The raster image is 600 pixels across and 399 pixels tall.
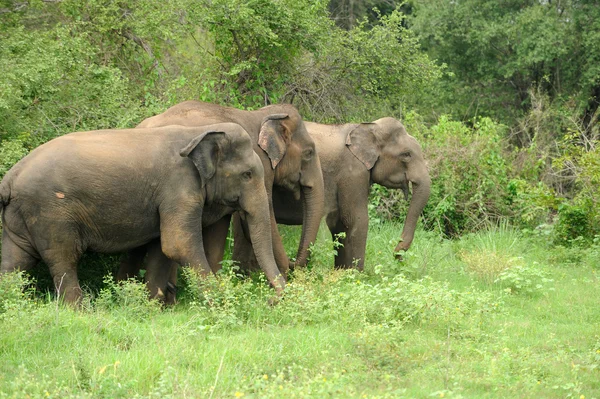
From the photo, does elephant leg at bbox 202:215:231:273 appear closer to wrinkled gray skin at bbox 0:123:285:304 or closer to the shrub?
wrinkled gray skin at bbox 0:123:285:304

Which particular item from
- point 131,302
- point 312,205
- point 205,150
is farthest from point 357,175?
point 131,302

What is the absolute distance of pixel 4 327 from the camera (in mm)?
7668

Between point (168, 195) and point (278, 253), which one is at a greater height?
point (168, 195)

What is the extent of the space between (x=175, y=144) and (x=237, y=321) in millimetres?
2123

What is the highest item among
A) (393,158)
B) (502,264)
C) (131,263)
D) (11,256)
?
(393,158)

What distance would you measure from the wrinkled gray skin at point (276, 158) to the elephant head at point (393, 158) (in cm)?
107

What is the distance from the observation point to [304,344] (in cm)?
789

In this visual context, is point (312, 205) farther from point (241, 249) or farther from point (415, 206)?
point (415, 206)

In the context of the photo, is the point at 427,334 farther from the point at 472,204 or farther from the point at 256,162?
the point at 472,204

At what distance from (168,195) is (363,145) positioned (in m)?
3.41

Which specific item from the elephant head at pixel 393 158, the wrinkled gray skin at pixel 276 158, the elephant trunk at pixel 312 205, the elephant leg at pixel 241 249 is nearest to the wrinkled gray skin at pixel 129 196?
the wrinkled gray skin at pixel 276 158

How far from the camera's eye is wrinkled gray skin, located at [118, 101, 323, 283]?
421 inches

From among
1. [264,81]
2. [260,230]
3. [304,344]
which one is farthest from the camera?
[264,81]

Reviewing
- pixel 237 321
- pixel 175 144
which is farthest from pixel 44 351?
pixel 175 144
